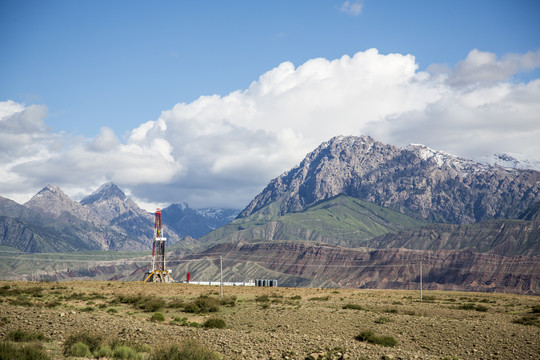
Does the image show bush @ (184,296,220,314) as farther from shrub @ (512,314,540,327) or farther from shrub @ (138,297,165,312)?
shrub @ (512,314,540,327)

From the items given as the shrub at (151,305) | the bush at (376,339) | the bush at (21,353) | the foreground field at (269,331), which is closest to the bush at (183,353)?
the foreground field at (269,331)

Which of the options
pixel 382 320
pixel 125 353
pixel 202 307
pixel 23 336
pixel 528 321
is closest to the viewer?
pixel 125 353

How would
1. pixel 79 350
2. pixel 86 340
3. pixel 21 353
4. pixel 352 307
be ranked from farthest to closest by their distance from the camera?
1. pixel 352 307
2. pixel 86 340
3. pixel 79 350
4. pixel 21 353

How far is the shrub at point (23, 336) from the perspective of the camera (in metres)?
29.1

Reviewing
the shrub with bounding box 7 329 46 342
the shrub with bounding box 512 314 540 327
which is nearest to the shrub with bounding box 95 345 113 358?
the shrub with bounding box 7 329 46 342

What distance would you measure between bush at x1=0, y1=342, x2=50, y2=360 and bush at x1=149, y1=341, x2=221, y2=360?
16.7 ft

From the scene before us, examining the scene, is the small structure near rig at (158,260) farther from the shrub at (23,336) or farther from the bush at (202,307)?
the shrub at (23,336)

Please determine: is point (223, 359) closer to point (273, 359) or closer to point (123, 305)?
point (273, 359)

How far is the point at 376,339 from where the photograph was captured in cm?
3694

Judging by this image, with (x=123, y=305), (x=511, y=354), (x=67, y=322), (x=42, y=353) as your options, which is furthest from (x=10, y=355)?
(x=123, y=305)

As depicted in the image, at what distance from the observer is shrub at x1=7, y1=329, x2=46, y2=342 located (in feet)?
95.6

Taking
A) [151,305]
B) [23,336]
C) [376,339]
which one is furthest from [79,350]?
[151,305]

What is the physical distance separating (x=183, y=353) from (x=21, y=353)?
24.1ft

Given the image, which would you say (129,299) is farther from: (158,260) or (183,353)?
(158,260)
